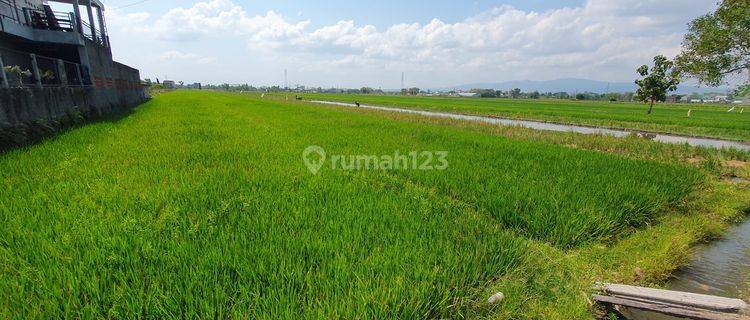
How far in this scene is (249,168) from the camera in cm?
522

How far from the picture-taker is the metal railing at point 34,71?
291 inches

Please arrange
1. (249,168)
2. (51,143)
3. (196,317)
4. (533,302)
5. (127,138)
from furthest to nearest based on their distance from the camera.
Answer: (127,138) < (51,143) < (249,168) < (533,302) < (196,317)

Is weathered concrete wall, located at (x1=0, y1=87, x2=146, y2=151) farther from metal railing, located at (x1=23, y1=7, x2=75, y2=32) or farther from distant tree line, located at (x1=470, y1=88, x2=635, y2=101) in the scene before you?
distant tree line, located at (x1=470, y1=88, x2=635, y2=101)

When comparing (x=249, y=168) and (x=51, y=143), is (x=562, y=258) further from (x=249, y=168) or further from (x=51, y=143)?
(x=51, y=143)

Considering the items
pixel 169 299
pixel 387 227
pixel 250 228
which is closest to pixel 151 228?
pixel 250 228

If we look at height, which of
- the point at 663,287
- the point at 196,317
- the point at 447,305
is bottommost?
the point at 663,287

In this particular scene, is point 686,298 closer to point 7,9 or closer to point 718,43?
point 718,43

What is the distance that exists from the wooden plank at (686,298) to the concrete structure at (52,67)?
9.70 metres

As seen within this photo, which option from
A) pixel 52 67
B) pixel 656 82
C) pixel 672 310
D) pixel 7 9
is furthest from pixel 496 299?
pixel 656 82

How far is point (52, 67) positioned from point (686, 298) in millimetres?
14152

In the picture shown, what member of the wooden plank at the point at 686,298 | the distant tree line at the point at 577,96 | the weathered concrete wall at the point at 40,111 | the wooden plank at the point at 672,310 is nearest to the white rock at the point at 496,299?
the wooden plank at the point at 672,310

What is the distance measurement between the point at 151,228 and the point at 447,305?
97.8 inches

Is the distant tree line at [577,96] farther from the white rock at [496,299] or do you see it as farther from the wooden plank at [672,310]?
the white rock at [496,299]

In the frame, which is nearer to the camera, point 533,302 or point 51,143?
point 533,302
